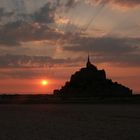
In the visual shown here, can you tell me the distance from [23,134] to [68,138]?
4.78 metres

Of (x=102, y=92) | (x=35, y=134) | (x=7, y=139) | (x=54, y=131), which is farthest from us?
(x=102, y=92)

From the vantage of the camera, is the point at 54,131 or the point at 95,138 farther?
the point at 54,131

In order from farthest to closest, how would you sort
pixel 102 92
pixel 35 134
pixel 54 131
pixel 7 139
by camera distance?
1. pixel 102 92
2. pixel 54 131
3. pixel 35 134
4. pixel 7 139

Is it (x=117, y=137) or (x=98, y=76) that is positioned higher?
(x=98, y=76)

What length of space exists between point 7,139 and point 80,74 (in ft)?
427

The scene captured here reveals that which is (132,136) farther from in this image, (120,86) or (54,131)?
(120,86)

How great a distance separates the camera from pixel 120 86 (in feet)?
526

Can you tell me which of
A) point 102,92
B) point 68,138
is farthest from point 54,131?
point 102,92

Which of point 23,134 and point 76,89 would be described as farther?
point 76,89

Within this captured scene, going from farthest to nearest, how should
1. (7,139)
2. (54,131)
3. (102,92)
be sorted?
(102,92), (54,131), (7,139)

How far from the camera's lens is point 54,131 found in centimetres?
4222

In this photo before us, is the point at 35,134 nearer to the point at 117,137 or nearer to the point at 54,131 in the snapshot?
the point at 54,131

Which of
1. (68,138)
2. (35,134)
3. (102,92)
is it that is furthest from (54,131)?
(102,92)

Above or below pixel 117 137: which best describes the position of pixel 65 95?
above
